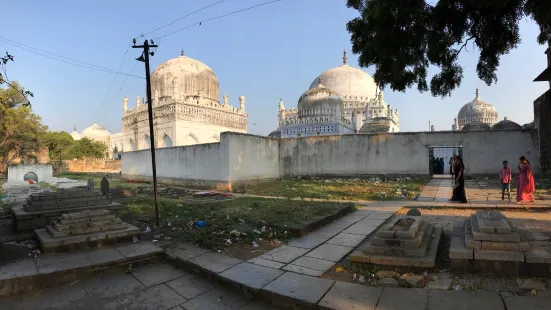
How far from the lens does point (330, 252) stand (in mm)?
4621

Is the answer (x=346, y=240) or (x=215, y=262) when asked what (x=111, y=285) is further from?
(x=346, y=240)

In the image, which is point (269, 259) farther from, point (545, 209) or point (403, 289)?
point (545, 209)

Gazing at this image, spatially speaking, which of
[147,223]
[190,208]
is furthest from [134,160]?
[147,223]

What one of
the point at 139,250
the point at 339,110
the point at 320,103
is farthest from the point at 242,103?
the point at 139,250

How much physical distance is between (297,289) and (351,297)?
1.84 ft

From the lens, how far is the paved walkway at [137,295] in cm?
332

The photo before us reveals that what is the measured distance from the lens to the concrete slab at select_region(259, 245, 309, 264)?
4.34m

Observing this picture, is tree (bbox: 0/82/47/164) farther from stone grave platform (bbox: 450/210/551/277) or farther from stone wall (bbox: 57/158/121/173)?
stone grave platform (bbox: 450/210/551/277)

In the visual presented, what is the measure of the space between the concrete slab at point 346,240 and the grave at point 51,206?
15.9 feet

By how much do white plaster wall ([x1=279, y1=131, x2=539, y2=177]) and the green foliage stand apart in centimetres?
3602

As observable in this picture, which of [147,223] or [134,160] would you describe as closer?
[147,223]

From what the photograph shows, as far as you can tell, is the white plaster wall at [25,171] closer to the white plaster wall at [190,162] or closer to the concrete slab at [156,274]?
the white plaster wall at [190,162]

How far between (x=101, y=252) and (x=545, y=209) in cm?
962

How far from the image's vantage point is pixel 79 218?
16.8ft
